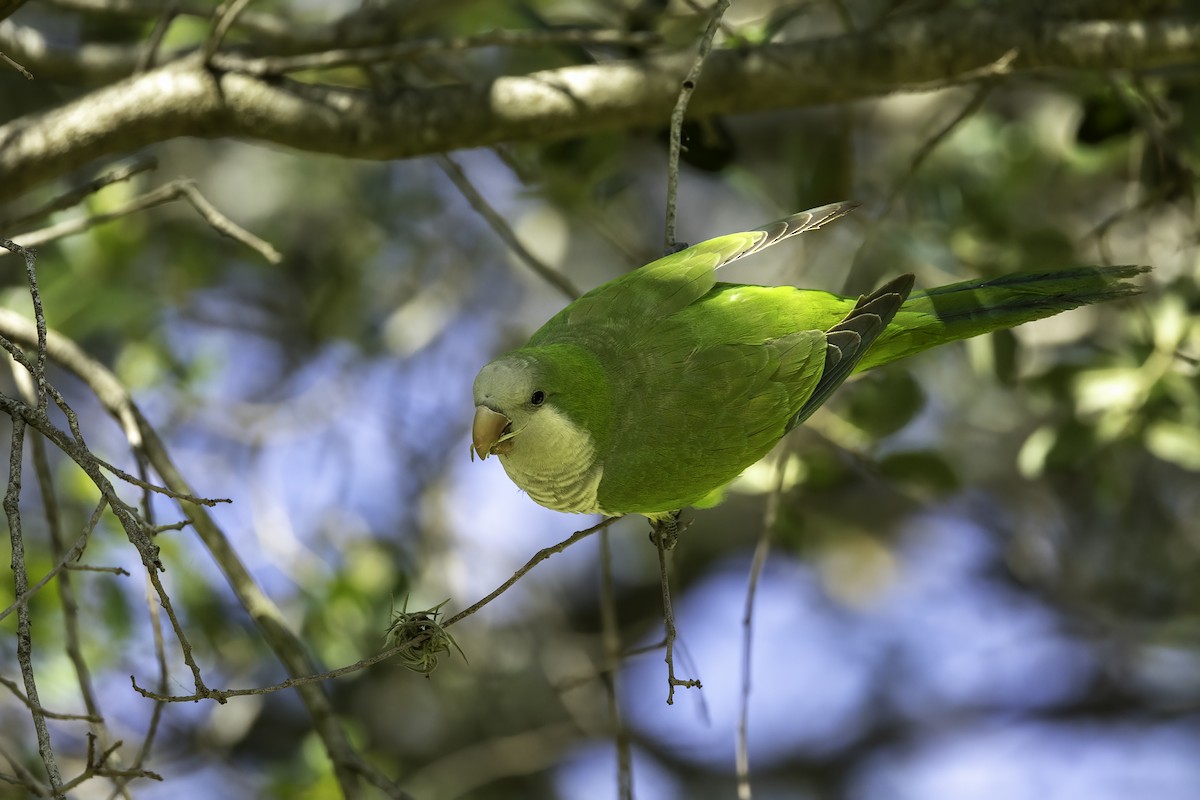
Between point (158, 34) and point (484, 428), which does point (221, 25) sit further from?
point (484, 428)

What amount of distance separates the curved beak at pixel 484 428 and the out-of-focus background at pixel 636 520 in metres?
0.82

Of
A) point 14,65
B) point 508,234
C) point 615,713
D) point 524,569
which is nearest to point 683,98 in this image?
point 508,234

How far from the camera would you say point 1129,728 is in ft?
17.0

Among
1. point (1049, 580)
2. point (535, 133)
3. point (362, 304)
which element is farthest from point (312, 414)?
point (1049, 580)

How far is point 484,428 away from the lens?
2064mm

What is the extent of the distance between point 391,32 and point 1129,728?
4610 millimetres

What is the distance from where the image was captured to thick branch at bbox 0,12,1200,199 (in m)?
2.26

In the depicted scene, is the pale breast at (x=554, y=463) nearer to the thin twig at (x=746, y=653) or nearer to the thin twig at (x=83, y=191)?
the thin twig at (x=746, y=653)

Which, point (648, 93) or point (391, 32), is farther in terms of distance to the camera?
point (391, 32)

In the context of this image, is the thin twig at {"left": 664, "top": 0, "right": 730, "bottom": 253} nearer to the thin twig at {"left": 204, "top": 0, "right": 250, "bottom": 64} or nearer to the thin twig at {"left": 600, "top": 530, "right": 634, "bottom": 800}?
the thin twig at {"left": 600, "top": 530, "right": 634, "bottom": 800}

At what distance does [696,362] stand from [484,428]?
473 millimetres

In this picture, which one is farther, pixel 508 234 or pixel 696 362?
pixel 508 234

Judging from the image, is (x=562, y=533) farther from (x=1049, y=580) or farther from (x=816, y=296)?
(x=816, y=296)

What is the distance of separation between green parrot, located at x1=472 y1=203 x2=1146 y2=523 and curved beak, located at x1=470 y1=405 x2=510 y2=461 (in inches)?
2.0
